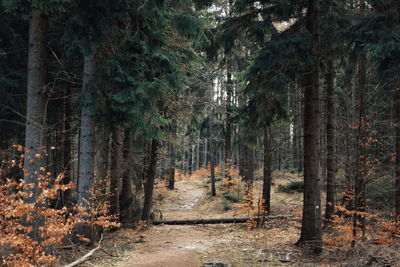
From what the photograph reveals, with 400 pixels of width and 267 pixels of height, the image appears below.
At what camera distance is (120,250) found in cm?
937

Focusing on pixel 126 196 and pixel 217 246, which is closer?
pixel 217 246

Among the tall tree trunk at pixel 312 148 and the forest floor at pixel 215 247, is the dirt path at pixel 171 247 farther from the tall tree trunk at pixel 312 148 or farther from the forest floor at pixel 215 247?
the tall tree trunk at pixel 312 148

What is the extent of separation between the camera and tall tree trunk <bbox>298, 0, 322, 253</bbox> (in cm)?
877

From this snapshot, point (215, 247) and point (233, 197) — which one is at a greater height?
point (233, 197)

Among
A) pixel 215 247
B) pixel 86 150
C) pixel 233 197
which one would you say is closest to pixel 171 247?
pixel 215 247

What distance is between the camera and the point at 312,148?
9047mm

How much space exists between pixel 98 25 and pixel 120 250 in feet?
21.4

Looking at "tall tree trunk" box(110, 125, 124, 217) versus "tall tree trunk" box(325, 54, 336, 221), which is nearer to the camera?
"tall tree trunk" box(325, 54, 336, 221)

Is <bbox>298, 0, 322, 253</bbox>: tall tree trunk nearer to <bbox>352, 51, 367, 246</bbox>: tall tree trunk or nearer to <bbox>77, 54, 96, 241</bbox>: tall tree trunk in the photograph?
<bbox>352, 51, 367, 246</bbox>: tall tree trunk

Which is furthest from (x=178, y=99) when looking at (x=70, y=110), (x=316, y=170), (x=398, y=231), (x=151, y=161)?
(x=398, y=231)


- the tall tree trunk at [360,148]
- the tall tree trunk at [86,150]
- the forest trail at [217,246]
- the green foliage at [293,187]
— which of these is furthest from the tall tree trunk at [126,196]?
the green foliage at [293,187]

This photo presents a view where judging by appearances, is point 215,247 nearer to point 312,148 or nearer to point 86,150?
point 312,148

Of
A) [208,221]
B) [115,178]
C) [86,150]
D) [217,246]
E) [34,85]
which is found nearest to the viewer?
[34,85]

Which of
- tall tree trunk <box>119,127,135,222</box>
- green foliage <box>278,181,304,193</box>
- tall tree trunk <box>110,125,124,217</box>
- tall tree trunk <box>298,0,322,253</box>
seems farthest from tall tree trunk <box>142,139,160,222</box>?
green foliage <box>278,181,304,193</box>
